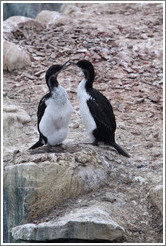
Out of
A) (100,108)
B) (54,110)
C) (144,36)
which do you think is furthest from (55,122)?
(144,36)

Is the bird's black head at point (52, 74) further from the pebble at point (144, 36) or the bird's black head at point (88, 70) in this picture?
the pebble at point (144, 36)

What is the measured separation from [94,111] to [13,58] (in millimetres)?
3703

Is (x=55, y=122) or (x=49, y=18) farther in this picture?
(x=49, y=18)

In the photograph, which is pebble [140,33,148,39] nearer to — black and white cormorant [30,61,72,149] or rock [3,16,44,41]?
rock [3,16,44,41]

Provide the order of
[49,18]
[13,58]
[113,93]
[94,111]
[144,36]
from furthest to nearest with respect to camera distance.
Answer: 1. [49,18]
2. [144,36]
3. [13,58]
4. [113,93]
5. [94,111]

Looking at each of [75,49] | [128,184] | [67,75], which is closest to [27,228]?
[128,184]

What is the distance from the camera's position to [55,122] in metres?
5.40

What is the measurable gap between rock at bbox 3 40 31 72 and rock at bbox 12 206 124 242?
5.17 m

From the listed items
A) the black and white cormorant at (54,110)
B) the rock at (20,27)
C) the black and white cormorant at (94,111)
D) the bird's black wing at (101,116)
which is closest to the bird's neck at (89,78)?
the black and white cormorant at (94,111)

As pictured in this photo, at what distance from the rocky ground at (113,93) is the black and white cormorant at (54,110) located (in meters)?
0.21

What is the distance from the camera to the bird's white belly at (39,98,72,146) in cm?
532

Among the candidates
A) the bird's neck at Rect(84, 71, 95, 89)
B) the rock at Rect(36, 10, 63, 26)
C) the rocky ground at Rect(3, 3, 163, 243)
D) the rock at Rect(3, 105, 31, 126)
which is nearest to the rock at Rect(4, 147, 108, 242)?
the rocky ground at Rect(3, 3, 163, 243)

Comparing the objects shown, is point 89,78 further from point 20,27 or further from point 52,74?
point 20,27

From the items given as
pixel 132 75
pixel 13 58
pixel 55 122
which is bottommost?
pixel 55 122
